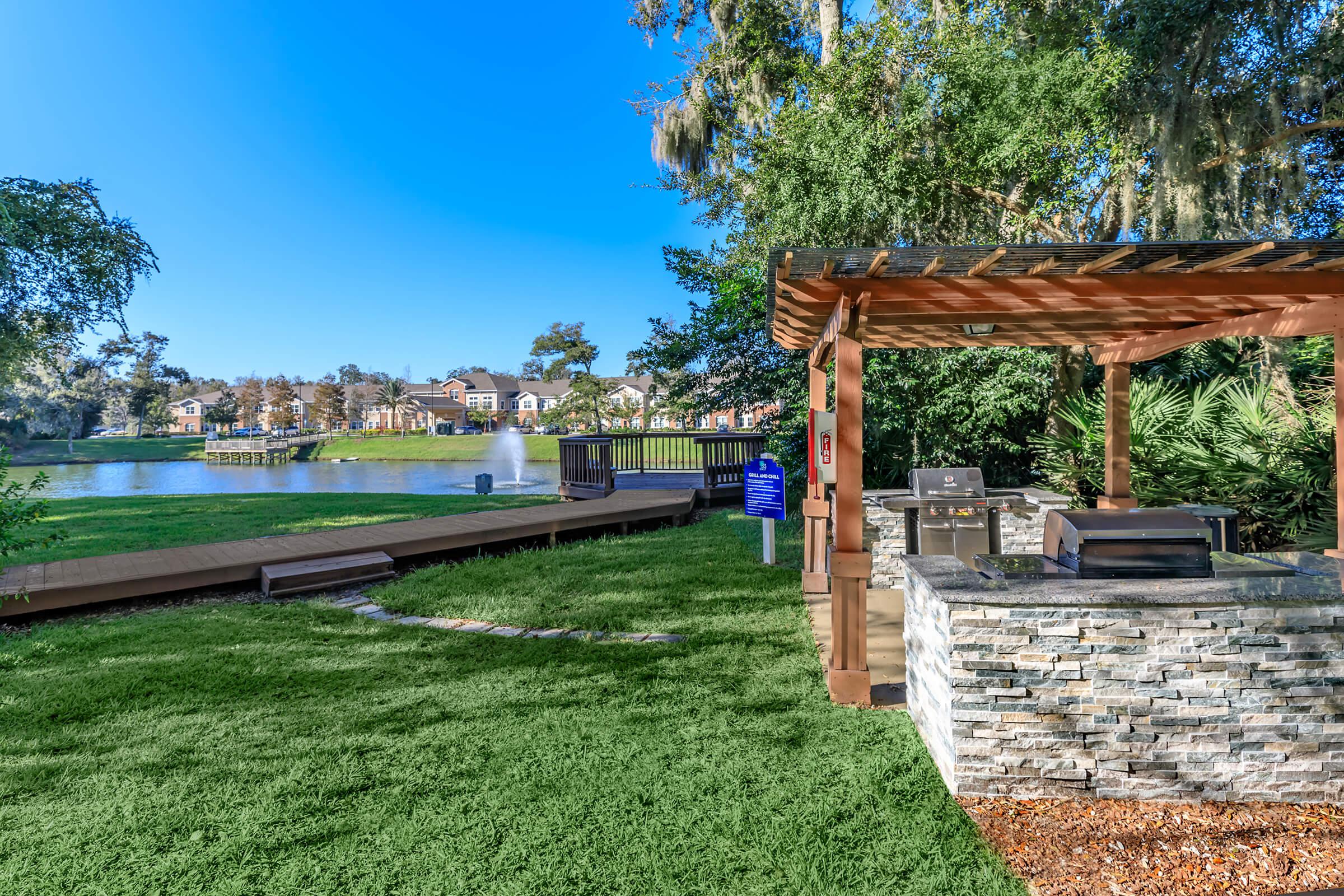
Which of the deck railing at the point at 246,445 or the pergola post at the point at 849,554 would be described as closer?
the pergola post at the point at 849,554

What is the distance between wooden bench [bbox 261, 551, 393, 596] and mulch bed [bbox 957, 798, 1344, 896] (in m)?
5.41

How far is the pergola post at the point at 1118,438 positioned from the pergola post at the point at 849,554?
2.95m

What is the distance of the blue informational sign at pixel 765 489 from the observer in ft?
19.3

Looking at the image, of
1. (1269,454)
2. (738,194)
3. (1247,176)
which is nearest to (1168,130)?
(1247,176)

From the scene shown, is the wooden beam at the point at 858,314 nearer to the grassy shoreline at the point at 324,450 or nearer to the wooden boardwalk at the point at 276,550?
the wooden boardwalk at the point at 276,550

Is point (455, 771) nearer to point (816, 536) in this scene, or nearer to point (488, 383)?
point (816, 536)

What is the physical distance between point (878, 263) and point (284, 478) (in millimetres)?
26776

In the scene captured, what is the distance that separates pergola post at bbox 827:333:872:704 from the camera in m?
3.31

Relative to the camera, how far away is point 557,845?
217cm

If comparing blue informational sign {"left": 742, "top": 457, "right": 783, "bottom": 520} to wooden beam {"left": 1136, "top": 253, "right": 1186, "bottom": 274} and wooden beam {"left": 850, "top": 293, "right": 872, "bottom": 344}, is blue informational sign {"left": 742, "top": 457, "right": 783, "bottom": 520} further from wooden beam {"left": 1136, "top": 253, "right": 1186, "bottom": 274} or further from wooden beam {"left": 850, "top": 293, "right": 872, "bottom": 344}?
wooden beam {"left": 1136, "top": 253, "right": 1186, "bottom": 274}

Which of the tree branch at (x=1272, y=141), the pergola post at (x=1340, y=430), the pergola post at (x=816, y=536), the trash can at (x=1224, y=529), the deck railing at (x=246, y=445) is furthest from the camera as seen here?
the deck railing at (x=246, y=445)

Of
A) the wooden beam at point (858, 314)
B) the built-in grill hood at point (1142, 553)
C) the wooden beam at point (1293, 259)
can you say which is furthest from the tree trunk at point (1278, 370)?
the wooden beam at point (858, 314)

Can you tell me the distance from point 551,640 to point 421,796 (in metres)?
1.90

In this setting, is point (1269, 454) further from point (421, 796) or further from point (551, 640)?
point (421, 796)
